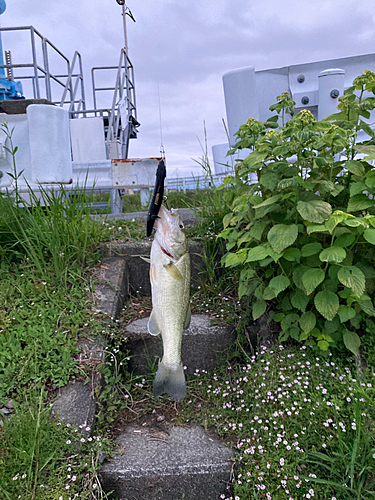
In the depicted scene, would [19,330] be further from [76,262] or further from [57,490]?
[57,490]

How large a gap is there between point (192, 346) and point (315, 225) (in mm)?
1441

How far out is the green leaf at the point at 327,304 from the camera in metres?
2.15

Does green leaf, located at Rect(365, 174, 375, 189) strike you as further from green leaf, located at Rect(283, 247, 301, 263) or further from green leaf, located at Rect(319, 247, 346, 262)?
green leaf, located at Rect(283, 247, 301, 263)

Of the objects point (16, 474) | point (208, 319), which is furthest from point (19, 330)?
point (208, 319)

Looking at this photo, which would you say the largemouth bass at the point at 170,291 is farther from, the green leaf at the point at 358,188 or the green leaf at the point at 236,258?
the green leaf at the point at 358,188

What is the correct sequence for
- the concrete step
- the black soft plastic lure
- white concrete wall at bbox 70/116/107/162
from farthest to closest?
white concrete wall at bbox 70/116/107/162 < the concrete step < the black soft plastic lure

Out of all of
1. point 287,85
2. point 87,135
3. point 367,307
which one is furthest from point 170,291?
point 87,135

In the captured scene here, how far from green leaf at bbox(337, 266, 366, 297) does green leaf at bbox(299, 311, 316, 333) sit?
377 mm

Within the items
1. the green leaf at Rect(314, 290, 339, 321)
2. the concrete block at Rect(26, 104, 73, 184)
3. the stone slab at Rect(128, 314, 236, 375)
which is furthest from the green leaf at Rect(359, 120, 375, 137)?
the concrete block at Rect(26, 104, 73, 184)

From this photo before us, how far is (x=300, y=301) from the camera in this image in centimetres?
237

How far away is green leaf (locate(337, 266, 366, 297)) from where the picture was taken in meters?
2.03

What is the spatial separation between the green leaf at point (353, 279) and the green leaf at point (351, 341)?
16.8 inches

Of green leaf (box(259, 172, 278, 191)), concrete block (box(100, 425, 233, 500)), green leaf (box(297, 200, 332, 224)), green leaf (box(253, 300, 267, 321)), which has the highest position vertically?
green leaf (box(259, 172, 278, 191))

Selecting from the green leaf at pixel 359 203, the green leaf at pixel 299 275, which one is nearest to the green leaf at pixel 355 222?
the green leaf at pixel 359 203
